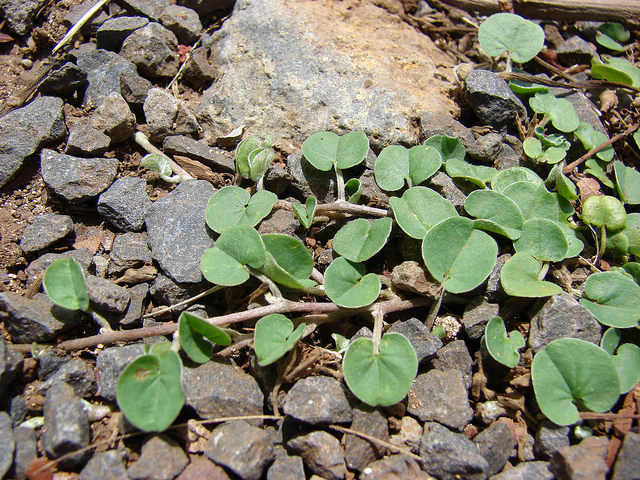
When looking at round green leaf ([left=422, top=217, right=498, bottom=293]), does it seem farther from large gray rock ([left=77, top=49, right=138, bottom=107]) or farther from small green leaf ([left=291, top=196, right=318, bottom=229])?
large gray rock ([left=77, top=49, right=138, bottom=107])

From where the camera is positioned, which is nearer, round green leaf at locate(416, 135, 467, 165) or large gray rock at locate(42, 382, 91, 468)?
large gray rock at locate(42, 382, 91, 468)

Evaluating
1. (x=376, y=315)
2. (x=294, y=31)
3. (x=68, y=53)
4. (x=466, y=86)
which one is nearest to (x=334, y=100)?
(x=294, y=31)

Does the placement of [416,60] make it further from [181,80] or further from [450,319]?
[450,319]

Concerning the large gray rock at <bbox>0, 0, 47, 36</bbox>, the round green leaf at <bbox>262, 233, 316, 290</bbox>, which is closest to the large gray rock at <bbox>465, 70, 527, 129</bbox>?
the round green leaf at <bbox>262, 233, 316, 290</bbox>

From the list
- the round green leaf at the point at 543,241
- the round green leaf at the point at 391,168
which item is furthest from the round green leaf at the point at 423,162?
the round green leaf at the point at 543,241

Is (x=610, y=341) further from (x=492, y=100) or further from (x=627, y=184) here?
(x=492, y=100)

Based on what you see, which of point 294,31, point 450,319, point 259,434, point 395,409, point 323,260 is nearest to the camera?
point 259,434

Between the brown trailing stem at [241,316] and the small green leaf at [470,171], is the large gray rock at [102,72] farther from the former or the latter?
the small green leaf at [470,171]
